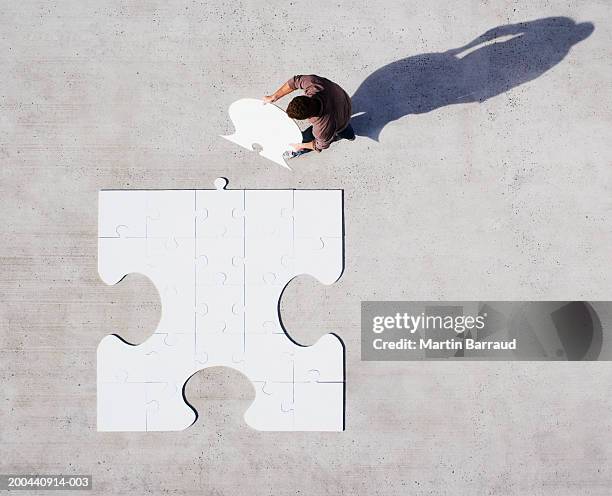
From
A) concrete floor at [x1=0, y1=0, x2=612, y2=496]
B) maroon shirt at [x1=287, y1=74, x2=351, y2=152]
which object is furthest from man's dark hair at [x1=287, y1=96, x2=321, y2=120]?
concrete floor at [x1=0, y1=0, x2=612, y2=496]

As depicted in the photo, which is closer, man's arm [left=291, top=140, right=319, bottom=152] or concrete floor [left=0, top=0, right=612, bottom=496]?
man's arm [left=291, top=140, right=319, bottom=152]

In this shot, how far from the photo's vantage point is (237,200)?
13.2 ft

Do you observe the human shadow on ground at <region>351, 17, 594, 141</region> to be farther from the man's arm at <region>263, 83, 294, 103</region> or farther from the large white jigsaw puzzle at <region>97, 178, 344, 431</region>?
the large white jigsaw puzzle at <region>97, 178, 344, 431</region>

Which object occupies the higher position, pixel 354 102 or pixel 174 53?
pixel 174 53

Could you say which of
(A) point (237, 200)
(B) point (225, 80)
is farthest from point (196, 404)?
(B) point (225, 80)

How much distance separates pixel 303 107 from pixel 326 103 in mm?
296

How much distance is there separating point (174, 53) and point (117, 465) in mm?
3519

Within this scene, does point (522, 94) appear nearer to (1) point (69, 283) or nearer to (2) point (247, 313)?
(2) point (247, 313)

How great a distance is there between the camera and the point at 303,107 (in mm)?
3141

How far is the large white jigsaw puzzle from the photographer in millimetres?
3990

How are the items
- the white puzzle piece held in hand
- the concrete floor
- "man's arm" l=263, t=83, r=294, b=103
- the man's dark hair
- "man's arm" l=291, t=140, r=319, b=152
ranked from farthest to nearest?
the concrete floor → the white puzzle piece held in hand → "man's arm" l=291, t=140, r=319, b=152 → "man's arm" l=263, t=83, r=294, b=103 → the man's dark hair

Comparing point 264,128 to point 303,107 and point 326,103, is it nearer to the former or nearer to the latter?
point 326,103

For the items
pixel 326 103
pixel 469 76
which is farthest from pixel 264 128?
pixel 469 76

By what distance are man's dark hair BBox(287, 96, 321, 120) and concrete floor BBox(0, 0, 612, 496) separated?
847 millimetres
